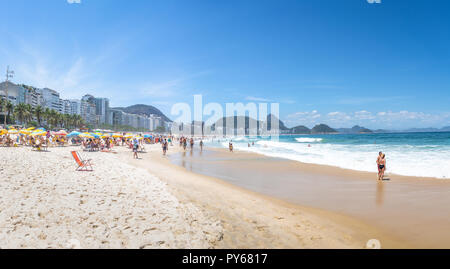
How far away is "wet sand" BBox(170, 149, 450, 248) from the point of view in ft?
14.4

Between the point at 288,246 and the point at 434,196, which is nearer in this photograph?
the point at 288,246

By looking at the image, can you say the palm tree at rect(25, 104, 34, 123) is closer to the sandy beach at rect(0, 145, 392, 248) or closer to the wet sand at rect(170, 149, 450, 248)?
the sandy beach at rect(0, 145, 392, 248)

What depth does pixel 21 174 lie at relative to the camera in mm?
6941

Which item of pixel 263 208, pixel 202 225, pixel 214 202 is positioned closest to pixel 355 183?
pixel 263 208

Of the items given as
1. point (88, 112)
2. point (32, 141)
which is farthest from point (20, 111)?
point (88, 112)

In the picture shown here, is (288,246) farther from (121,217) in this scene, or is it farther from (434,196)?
(434,196)

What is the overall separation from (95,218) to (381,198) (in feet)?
25.1

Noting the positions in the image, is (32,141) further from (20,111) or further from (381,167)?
(20,111)

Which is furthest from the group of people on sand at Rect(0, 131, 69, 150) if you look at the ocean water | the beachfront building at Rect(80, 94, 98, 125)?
the beachfront building at Rect(80, 94, 98, 125)

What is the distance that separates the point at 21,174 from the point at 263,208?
768cm
